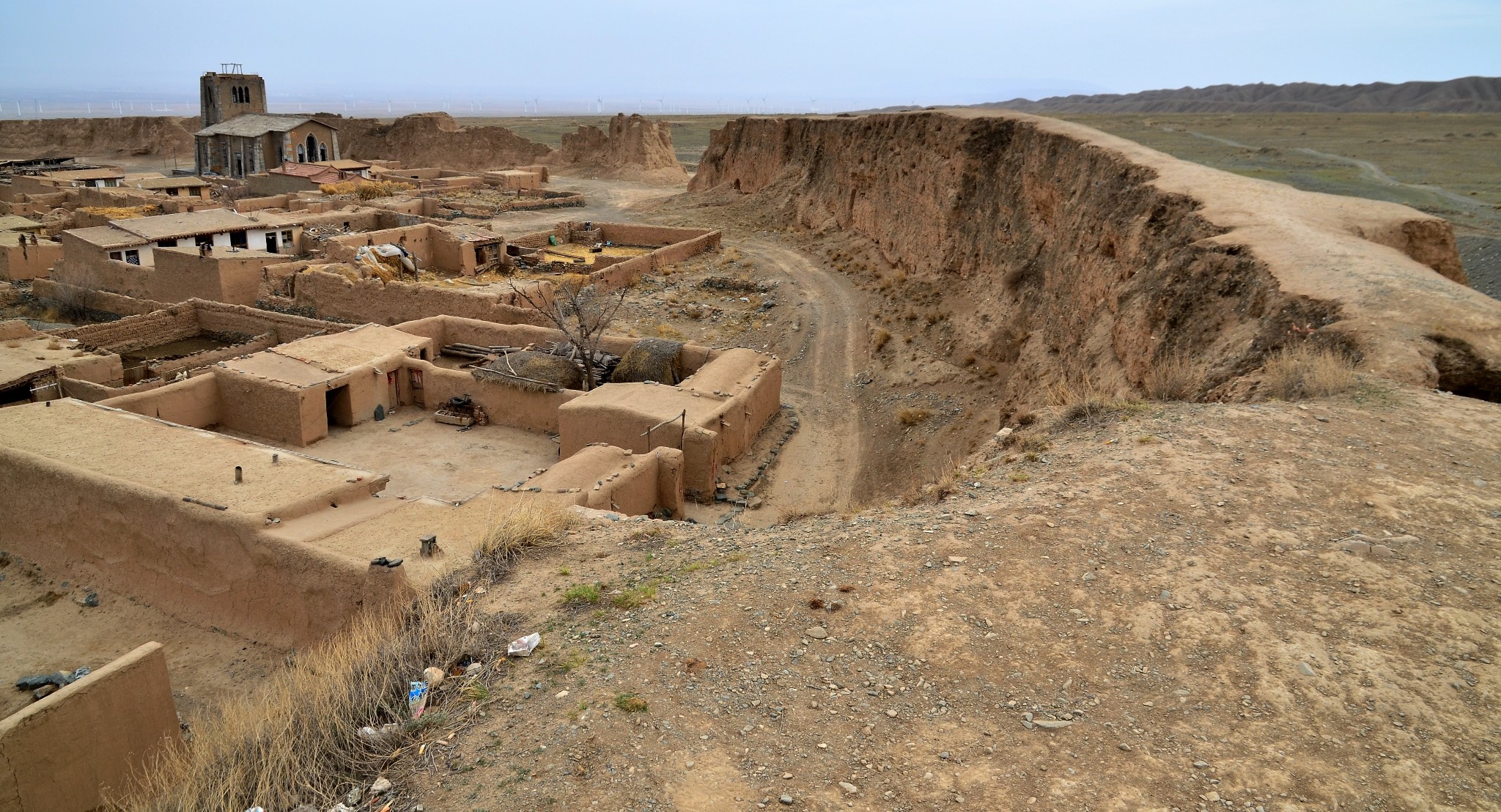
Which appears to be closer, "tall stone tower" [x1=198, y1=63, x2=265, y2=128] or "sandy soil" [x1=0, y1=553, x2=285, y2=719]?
"sandy soil" [x1=0, y1=553, x2=285, y2=719]

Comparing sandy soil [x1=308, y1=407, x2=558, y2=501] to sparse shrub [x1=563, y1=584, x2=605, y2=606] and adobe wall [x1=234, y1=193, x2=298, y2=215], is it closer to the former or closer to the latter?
sparse shrub [x1=563, y1=584, x2=605, y2=606]

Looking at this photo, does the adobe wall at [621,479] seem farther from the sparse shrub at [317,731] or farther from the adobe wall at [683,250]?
the adobe wall at [683,250]

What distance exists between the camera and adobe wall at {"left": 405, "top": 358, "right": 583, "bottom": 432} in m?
16.0

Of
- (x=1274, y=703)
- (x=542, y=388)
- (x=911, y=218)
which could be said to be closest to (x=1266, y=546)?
(x=1274, y=703)

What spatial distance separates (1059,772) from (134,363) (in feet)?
70.6

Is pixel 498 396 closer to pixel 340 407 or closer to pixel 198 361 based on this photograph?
pixel 340 407

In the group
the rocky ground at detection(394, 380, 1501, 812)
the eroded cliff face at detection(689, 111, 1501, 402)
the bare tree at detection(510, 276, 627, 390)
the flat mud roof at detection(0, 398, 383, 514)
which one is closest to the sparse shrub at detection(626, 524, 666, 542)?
the rocky ground at detection(394, 380, 1501, 812)

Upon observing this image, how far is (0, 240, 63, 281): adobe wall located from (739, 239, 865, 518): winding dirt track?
70.3 feet

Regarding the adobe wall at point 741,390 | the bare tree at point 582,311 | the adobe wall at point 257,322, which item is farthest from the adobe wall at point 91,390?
the adobe wall at point 741,390

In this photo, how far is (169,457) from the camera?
11.5 meters

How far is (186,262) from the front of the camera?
23203 millimetres

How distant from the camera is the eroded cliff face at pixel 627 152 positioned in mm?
53438

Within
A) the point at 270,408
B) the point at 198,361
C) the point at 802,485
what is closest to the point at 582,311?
the point at 270,408

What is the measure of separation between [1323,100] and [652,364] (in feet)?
386
